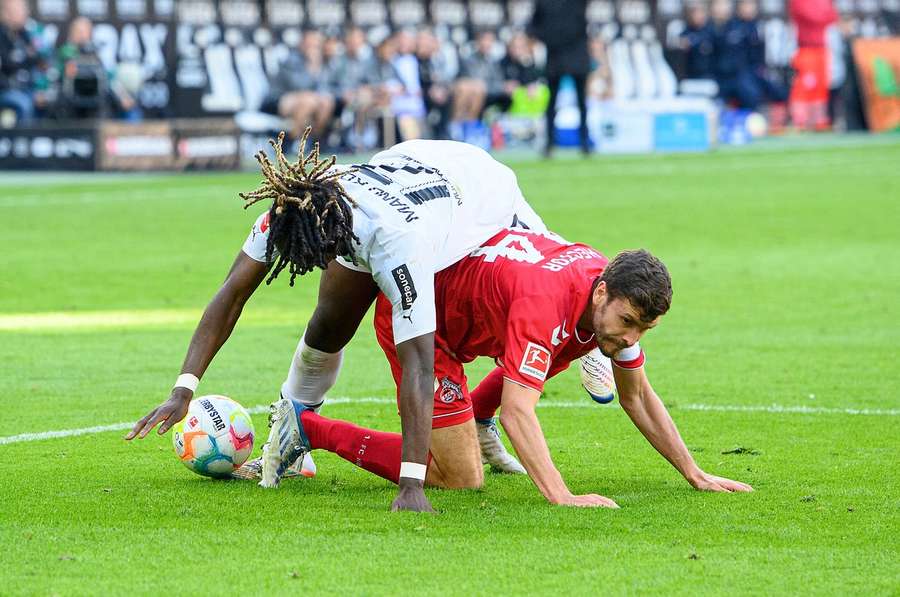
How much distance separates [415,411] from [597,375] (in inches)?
62.2

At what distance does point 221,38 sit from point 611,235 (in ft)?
49.9

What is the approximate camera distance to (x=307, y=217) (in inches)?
238

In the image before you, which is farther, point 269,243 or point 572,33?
point 572,33

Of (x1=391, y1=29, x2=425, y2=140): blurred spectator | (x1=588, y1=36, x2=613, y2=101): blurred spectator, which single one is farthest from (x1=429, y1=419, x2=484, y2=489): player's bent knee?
(x1=588, y1=36, x2=613, y2=101): blurred spectator

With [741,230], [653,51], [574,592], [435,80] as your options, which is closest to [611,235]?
[741,230]

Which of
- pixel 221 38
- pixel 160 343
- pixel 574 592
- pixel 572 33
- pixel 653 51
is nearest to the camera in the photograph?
pixel 574 592

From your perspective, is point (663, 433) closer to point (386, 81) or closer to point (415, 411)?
point (415, 411)

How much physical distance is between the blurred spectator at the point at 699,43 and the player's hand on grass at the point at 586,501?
30303 millimetres

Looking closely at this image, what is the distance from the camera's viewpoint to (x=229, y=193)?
840 inches

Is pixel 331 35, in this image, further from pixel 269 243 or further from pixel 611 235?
pixel 269 243

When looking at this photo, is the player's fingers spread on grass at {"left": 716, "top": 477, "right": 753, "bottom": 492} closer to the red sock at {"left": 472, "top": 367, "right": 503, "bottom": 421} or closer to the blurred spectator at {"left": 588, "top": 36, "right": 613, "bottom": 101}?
the red sock at {"left": 472, "top": 367, "right": 503, "bottom": 421}

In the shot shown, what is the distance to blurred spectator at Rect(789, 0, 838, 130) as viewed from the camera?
36.6 metres

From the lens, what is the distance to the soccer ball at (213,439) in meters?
6.73

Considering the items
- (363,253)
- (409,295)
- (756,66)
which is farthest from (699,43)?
(409,295)
